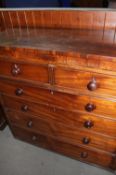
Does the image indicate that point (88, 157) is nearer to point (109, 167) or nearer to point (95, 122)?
point (109, 167)

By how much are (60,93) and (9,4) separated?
1030mm

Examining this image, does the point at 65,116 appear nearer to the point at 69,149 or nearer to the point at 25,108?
the point at 25,108

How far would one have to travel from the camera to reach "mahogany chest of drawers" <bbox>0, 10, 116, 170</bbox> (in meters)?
0.78

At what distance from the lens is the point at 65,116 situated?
108 centimetres

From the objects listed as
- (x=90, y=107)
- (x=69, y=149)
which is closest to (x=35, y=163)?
(x=69, y=149)

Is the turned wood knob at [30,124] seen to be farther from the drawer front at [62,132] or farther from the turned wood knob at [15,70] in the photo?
the turned wood knob at [15,70]

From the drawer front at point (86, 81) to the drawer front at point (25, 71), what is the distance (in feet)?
0.28

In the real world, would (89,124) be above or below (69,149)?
above

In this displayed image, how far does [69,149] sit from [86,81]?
29.8 inches

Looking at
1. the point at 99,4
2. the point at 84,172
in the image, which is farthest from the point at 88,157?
the point at 99,4

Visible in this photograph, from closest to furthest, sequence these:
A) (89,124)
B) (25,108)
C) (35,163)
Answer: (89,124), (25,108), (35,163)

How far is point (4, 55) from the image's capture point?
3.06 ft

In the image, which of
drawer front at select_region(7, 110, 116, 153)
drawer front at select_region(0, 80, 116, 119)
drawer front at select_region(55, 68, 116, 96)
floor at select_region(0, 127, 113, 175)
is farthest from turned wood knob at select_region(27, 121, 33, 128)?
drawer front at select_region(55, 68, 116, 96)

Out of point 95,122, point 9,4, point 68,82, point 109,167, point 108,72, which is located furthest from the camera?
point 9,4
